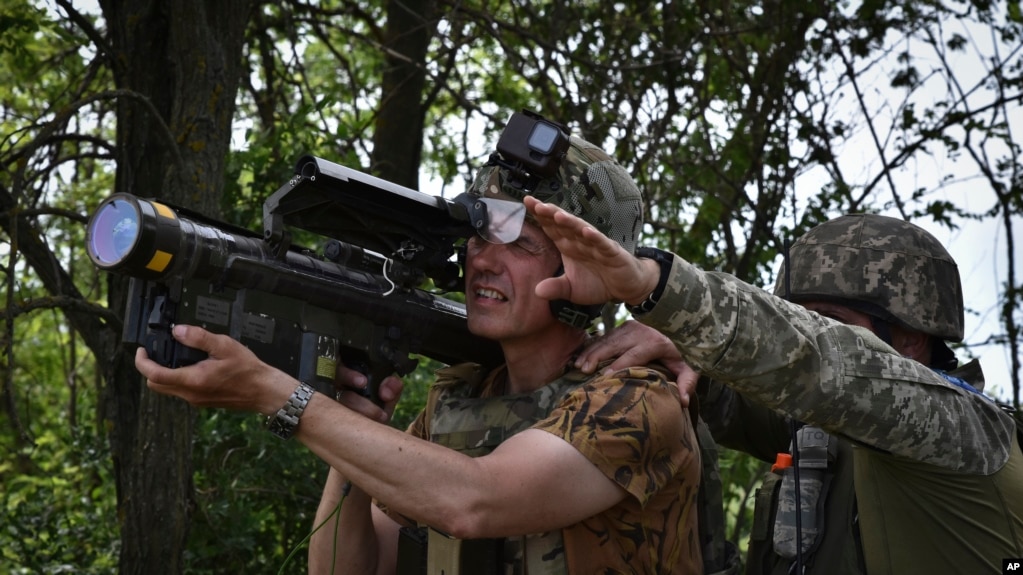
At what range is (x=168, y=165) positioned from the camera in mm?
4371

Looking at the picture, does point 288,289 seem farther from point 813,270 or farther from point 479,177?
point 813,270

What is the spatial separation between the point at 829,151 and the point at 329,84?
14.6 ft

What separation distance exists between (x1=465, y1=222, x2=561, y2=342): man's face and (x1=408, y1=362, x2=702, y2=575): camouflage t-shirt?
0.25 m

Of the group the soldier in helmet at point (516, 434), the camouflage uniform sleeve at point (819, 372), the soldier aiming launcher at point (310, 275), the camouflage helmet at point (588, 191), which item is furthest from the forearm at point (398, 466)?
the camouflage helmet at point (588, 191)

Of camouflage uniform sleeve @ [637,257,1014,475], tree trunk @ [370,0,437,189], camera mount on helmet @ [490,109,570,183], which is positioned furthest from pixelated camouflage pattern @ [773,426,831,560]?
tree trunk @ [370,0,437,189]

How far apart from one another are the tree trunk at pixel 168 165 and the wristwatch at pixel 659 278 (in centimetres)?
213

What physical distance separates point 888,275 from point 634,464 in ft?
3.93

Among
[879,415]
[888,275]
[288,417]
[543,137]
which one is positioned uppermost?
[543,137]

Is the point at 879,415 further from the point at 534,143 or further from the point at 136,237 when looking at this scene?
the point at 136,237

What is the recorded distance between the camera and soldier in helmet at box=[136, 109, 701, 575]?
2.57 meters

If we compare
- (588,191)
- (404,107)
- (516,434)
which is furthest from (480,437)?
(404,107)

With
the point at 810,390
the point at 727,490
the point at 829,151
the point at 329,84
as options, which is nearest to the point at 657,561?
the point at 810,390

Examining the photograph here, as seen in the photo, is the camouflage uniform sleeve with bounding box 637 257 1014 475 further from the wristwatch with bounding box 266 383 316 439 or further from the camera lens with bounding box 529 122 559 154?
the wristwatch with bounding box 266 383 316 439

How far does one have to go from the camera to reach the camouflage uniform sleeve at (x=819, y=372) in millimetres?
2436
